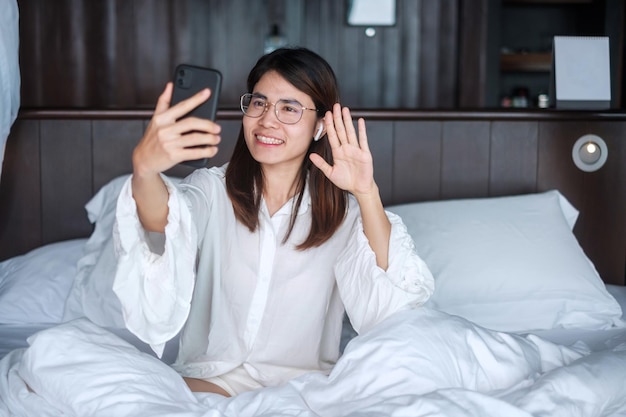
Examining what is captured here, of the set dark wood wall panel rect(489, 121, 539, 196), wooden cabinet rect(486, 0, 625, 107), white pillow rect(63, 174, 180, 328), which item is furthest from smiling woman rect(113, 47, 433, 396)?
wooden cabinet rect(486, 0, 625, 107)

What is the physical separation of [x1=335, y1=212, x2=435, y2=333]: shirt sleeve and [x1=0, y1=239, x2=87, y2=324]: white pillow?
879 mm

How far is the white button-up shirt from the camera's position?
1.52 meters

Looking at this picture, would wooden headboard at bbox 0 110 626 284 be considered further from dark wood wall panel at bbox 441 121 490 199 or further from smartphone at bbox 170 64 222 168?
smartphone at bbox 170 64 222 168

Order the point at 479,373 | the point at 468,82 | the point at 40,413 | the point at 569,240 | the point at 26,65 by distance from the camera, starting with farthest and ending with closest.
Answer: the point at 468,82 < the point at 26,65 < the point at 569,240 < the point at 479,373 < the point at 40,413

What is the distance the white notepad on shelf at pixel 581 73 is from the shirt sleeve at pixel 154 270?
5.31 feet

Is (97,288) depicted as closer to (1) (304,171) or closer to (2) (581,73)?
(1) (304,171)

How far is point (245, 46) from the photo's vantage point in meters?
4.29

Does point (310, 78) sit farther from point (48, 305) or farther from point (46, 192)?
point (46, 192)

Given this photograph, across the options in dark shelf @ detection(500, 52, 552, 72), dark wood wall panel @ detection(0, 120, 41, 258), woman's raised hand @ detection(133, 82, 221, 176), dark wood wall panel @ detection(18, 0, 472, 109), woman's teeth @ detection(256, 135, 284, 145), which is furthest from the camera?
dark shelf @ detection(500, 52, 552, 72)

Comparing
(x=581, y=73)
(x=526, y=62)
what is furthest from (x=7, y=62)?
(x=526, y=62)

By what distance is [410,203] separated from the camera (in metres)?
2.39

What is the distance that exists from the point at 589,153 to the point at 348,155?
1.28 metres

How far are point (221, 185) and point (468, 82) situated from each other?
9.56 feet

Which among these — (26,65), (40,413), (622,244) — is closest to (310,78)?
(40,413)
